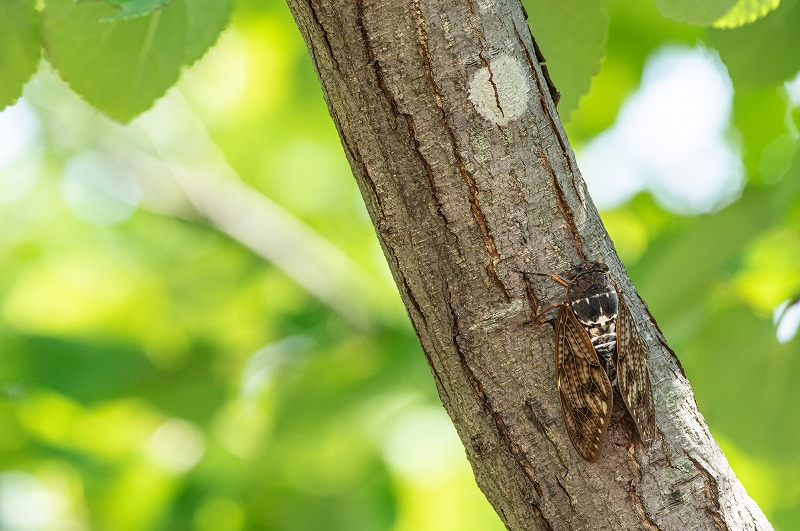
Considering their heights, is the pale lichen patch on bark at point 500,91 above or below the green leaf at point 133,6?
below

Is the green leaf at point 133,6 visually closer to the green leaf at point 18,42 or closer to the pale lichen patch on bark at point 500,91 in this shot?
the pale lichen patch on bark at point 500,91

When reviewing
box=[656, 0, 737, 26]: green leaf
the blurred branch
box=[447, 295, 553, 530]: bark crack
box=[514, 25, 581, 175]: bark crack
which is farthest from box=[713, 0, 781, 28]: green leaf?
the blurred branch

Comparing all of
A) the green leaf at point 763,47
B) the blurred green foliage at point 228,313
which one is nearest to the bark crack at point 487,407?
the green leaf at point 763,47

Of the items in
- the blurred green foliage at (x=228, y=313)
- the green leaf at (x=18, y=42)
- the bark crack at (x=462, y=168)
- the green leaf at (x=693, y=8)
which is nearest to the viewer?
the bark crack at (x=462, y=168)

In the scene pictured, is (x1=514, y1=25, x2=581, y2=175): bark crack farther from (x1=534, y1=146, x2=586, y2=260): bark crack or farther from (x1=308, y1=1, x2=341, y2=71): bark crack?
(x1=308, y1=1, x2=341, y2=71): bark crack

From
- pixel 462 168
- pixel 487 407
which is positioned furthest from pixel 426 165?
pixel 487 407

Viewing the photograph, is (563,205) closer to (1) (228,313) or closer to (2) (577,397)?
(2) (577,397)
